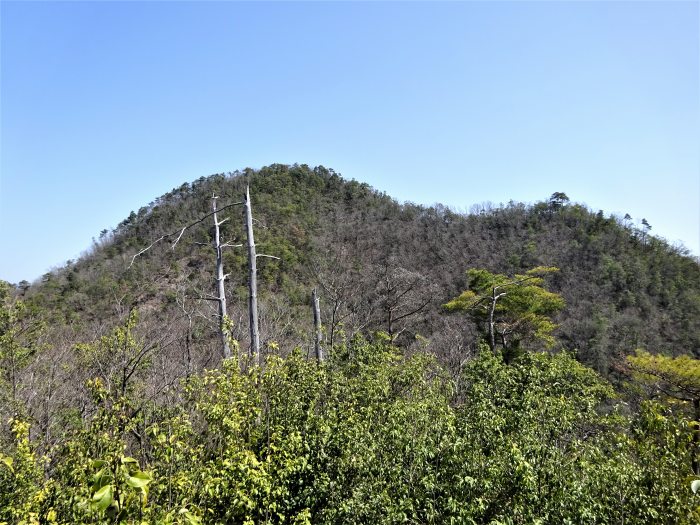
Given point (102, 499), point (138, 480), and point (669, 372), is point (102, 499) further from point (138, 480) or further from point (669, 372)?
point (669, 372)

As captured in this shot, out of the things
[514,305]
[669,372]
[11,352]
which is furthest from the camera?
[514,305]

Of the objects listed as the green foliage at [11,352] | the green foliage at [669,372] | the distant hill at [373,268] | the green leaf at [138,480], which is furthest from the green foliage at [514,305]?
the green leaf at [138,480]

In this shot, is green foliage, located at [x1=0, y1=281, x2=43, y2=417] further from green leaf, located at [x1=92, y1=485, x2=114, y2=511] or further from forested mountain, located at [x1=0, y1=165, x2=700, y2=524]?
green leaf, located at [x1=92, y1=485, x2=114, y2=511]

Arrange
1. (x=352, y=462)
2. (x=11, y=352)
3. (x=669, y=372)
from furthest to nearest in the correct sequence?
(x=669, y=372) < (x=11, y=352) < (x=352, y=462)

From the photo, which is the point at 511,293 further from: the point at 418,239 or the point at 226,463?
the point at 418,239

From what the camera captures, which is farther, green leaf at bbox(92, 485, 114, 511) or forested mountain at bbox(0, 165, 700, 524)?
forested mountain at bbox(0, 165, 700, 524)

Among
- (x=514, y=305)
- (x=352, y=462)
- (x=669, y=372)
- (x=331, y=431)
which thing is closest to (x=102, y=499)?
(x=352, y=462)

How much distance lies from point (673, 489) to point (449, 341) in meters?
19.2

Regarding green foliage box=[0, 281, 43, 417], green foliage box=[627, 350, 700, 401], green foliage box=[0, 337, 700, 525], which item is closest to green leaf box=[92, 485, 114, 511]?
green foliage box=[0, 337, 700, 525]

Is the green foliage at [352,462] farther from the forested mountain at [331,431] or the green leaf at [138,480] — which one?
the green leaf at [138,480]

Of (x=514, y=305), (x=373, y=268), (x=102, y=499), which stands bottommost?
(x=514, y=305)

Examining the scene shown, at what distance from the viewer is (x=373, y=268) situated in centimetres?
3825

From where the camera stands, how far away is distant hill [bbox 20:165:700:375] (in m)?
26.2

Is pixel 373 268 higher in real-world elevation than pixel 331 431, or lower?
higher
